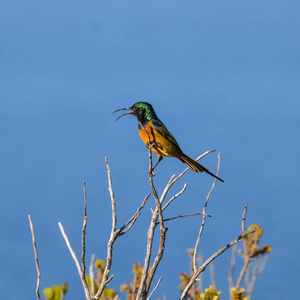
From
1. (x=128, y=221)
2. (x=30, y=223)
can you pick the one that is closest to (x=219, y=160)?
(x=128, y=221)

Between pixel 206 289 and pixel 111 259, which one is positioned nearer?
pixel 111 259

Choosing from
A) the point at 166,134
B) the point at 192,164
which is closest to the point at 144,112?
the point at 166,134

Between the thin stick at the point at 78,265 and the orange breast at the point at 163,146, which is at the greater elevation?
the orange breast at the point at 163,146

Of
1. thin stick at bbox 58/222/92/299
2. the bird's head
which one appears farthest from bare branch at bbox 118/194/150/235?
the bird's head

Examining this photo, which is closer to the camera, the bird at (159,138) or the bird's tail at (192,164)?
the bird's tail at (192,164)

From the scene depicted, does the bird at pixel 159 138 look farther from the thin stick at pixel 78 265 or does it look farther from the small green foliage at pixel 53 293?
the thin stick at pixel 78 265

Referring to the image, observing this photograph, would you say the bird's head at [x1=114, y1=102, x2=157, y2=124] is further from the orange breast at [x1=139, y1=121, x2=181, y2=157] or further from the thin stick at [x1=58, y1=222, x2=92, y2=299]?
the thin stick at [x1=58, y1=222, x2=92, y2=299]

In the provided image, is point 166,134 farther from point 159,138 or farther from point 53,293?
point 53,293

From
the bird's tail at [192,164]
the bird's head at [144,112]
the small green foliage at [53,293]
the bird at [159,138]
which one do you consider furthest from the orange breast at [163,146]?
the small green foliage at [53,293]

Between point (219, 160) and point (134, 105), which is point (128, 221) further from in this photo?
point (134, 105)

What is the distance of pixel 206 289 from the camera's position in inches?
171

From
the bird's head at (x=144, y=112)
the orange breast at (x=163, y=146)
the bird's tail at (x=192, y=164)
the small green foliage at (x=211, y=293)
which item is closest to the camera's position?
the small green foliage at (x=211, y=293)

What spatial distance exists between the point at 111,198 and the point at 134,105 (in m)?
2.58

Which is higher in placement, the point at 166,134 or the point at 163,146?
the point at 166,134
